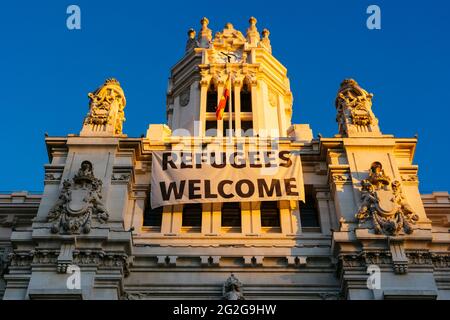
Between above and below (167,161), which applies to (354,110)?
above

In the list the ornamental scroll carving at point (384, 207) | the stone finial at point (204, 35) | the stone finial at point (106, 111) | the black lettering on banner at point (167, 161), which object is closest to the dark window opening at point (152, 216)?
the black lettering on banner at point (167, 161)

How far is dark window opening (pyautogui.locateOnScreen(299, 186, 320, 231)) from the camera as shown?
35278mm

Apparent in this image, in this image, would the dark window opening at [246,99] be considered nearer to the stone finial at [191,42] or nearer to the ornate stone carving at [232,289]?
the stone finial at [191,42]

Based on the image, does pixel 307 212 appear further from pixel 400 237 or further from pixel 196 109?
pixel 196 109

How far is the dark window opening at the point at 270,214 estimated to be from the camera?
35438mm

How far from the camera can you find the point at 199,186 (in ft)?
118

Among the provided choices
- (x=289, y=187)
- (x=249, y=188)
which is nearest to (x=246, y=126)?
(x=249, y=188)

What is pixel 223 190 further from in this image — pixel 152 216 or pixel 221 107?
pixel 221 107

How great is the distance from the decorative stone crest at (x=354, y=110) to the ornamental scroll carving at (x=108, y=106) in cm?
1373

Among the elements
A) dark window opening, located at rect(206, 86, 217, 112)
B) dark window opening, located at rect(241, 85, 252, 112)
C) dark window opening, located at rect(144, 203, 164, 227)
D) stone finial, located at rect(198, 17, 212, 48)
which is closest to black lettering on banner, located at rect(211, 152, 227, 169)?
dark window opening, located at rect(144, 203, 164, 227)

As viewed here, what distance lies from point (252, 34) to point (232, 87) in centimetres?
1037

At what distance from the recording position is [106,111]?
39625mm
